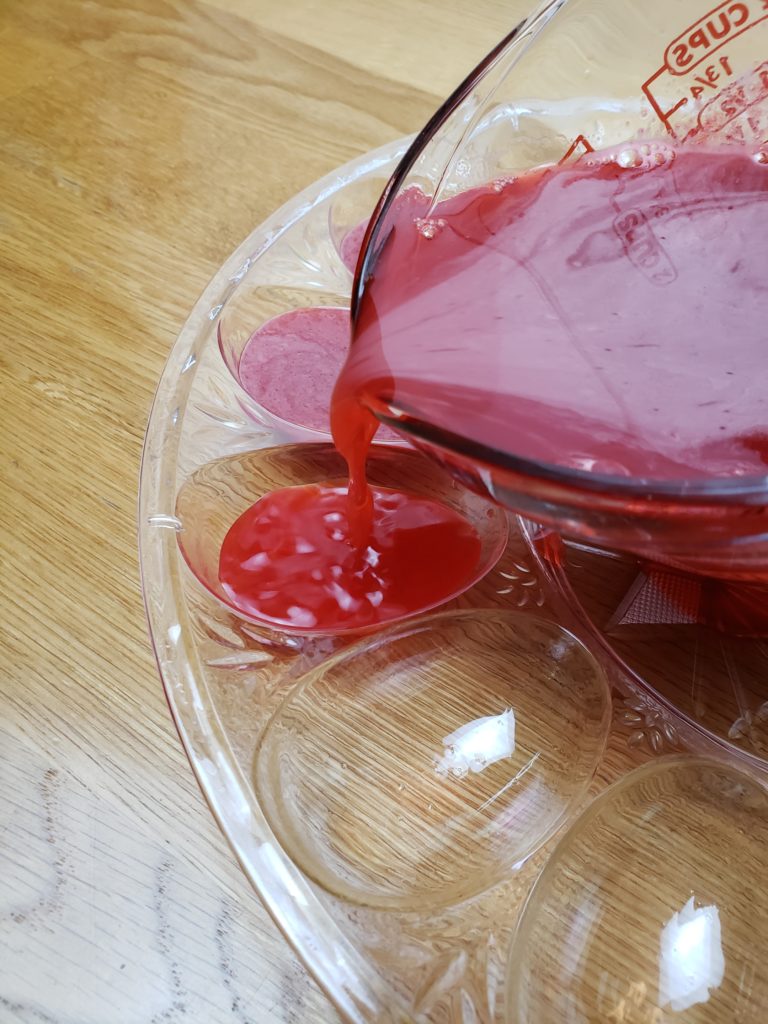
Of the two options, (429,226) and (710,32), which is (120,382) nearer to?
(429,226)

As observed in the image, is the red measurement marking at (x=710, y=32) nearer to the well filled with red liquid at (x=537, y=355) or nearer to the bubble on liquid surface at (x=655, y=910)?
the well filled with red liquid at (x=537, y=355)

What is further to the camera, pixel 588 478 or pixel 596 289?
pixel 596 289

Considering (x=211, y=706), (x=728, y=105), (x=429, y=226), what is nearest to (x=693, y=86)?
(x=728, y=105)

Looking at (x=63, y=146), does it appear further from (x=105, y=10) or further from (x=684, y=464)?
(x=684, y=464)

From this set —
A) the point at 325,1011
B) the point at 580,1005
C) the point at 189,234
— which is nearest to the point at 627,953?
the point at 580,1005

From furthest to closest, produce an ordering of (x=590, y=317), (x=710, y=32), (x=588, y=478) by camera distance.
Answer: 1. (x=710, y=32)
2. (x=590, y=317)
3. (x=588, y=478)

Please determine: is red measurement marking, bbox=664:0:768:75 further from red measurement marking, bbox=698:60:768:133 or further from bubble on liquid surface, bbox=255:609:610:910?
bubble on liquid surface, bbox=255:609:610:910

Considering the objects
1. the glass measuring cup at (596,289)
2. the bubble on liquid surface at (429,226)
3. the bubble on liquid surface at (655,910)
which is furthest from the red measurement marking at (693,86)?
the bubble on liquid surface at (655,910)
